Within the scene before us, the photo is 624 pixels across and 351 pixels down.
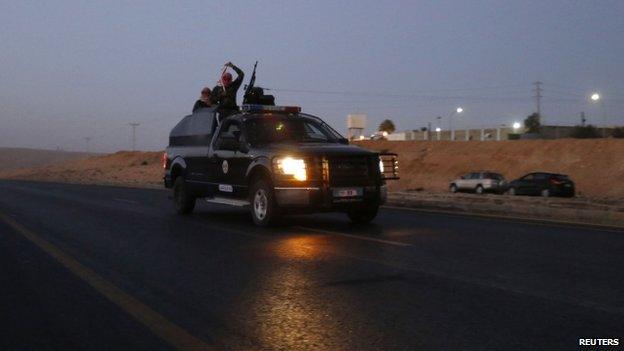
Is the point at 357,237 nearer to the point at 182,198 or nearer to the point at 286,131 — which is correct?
the point at 286,131

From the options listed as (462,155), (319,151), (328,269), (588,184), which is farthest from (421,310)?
(462,155)

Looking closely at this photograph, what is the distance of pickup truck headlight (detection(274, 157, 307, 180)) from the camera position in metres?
11.1

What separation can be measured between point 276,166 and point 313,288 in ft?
16.1

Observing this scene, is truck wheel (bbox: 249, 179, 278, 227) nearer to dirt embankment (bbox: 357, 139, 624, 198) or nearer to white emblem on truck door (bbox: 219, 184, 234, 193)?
white emblem on truck door (bbox: 219, 184, 234, 193)

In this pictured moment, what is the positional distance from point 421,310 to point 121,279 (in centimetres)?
333

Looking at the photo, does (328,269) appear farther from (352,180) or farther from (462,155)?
(462,155)

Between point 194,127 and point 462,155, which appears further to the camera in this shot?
point 462,155

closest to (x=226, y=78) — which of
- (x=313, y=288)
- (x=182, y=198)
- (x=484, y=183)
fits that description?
(x=182, y=198)

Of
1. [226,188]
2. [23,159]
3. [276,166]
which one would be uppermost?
[23,159]

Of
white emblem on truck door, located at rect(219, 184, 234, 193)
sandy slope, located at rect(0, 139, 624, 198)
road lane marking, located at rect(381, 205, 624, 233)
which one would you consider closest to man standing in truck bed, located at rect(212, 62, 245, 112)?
white emblem on truck door, located at rect(219, 184, 234, 193)

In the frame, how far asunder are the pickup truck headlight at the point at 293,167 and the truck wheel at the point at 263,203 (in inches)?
17.0

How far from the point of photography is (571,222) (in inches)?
A: 487

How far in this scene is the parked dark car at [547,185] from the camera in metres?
32.2

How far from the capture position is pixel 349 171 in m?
11.5
